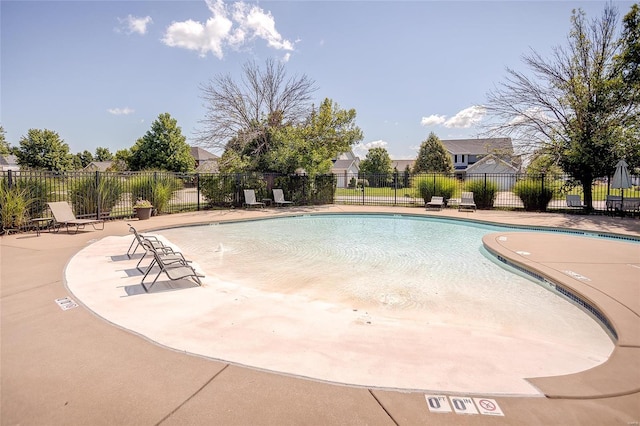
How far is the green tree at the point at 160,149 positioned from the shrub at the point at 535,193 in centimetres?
3430

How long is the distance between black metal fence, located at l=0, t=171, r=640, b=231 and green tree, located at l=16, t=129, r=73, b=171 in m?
32.6

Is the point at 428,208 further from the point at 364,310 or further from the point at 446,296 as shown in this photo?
the point at 364,310

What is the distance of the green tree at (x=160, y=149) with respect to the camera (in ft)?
121

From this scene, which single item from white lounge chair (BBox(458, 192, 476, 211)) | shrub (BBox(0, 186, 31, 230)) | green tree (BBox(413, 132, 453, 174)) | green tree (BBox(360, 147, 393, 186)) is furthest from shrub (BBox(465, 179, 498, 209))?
green tree (BBox(360, 147, 393, 186))

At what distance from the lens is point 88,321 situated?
3652 millimetres

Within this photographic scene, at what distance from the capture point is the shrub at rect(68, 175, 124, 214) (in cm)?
1094

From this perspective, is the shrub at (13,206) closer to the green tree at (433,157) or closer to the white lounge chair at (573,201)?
the white lounge chair at (573,201)

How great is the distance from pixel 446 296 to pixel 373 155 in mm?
38336

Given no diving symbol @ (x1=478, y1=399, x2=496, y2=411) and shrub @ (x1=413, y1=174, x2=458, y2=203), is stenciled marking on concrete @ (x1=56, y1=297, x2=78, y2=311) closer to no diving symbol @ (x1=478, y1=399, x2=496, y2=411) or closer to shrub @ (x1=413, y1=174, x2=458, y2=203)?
no diving symbol @ (x1=478, y1=399, x2=496, y2=411)

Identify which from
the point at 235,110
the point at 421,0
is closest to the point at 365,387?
the point at 421,0

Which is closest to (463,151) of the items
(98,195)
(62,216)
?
(98,195)

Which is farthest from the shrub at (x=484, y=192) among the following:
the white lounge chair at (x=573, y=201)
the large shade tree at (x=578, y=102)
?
the white lounge chair at (x=573, y=201)

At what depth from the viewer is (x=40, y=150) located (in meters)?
38.6

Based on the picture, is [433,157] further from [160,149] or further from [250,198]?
[160,149]
